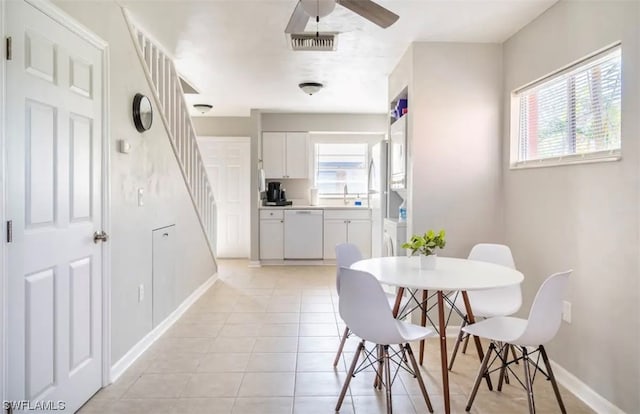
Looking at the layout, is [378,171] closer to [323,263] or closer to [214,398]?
[323,263]

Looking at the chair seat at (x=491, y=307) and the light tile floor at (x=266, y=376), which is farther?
the chair seat at (x=491, y=307)

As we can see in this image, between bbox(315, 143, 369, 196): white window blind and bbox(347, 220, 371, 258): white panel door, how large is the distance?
0.74 metres

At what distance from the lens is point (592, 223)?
85.7 inches

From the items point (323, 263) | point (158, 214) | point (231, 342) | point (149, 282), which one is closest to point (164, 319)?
point (149, 282)

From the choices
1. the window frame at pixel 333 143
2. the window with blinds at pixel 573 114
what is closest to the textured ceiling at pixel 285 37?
the window with blinds at pixel 573 114

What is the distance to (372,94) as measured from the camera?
496 centimetres

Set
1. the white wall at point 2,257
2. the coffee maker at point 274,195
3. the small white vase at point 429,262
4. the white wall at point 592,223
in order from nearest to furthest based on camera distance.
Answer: the white wall at point 2,257 → the white wall at point 592,223 → the small white vase at point 429,262 → the coffee maker at point 274,195

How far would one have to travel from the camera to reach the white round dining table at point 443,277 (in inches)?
77.4

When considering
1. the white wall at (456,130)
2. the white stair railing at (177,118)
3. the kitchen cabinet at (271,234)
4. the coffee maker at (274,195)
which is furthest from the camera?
the coffee maker at (274,195)

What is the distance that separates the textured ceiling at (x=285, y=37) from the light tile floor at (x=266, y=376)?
96.1 inches

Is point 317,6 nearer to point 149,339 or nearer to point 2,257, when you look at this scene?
point 2,257

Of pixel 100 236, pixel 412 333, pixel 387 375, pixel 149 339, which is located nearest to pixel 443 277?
pixel 412 333

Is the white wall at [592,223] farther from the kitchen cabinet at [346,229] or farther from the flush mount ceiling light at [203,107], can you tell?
the flush mount ceiling light at [203,107]

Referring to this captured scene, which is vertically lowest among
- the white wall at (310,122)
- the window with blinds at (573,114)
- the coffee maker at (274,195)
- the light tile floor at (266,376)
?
the light tile floor at (266,376)
